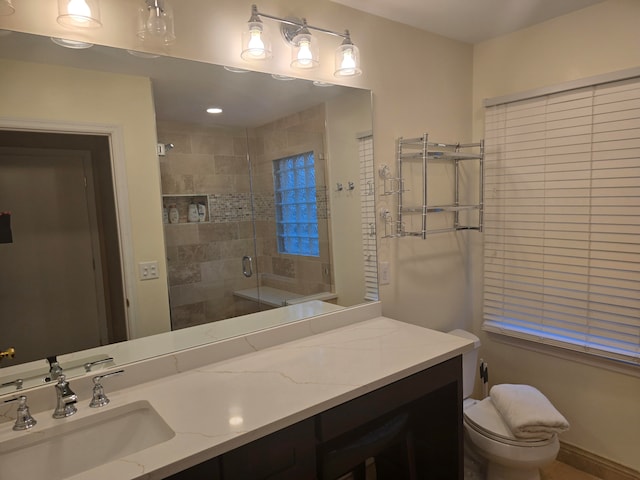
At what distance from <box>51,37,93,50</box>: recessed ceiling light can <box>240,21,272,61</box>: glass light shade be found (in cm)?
55

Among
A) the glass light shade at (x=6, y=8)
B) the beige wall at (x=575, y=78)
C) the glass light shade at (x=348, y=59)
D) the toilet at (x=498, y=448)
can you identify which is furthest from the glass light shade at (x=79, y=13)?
the toilet at (x=498, y=448)

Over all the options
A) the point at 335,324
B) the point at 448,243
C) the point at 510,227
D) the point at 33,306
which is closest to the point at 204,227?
the point at 33,306

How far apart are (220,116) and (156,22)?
1.27ft

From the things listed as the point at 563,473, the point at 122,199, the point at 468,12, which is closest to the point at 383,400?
the point at 122,199

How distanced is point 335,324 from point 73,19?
152 cm

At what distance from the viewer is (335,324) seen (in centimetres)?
187

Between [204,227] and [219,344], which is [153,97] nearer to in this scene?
[204,227]

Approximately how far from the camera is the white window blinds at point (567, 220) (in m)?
1.94

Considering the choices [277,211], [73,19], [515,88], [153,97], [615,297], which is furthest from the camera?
[515,88]

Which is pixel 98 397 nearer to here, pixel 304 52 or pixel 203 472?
pixel 203 472

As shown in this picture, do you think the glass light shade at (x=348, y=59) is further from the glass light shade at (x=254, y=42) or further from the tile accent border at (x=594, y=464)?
the tile accent border at (x=594, y=464)

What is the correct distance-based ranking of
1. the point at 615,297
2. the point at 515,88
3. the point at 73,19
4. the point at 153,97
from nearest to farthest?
the point at 73,19 < the point at 153,97 < the point at 615,297 < the point at 515,88

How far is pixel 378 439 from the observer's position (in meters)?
1.53

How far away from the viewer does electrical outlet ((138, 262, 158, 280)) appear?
4.63ft
